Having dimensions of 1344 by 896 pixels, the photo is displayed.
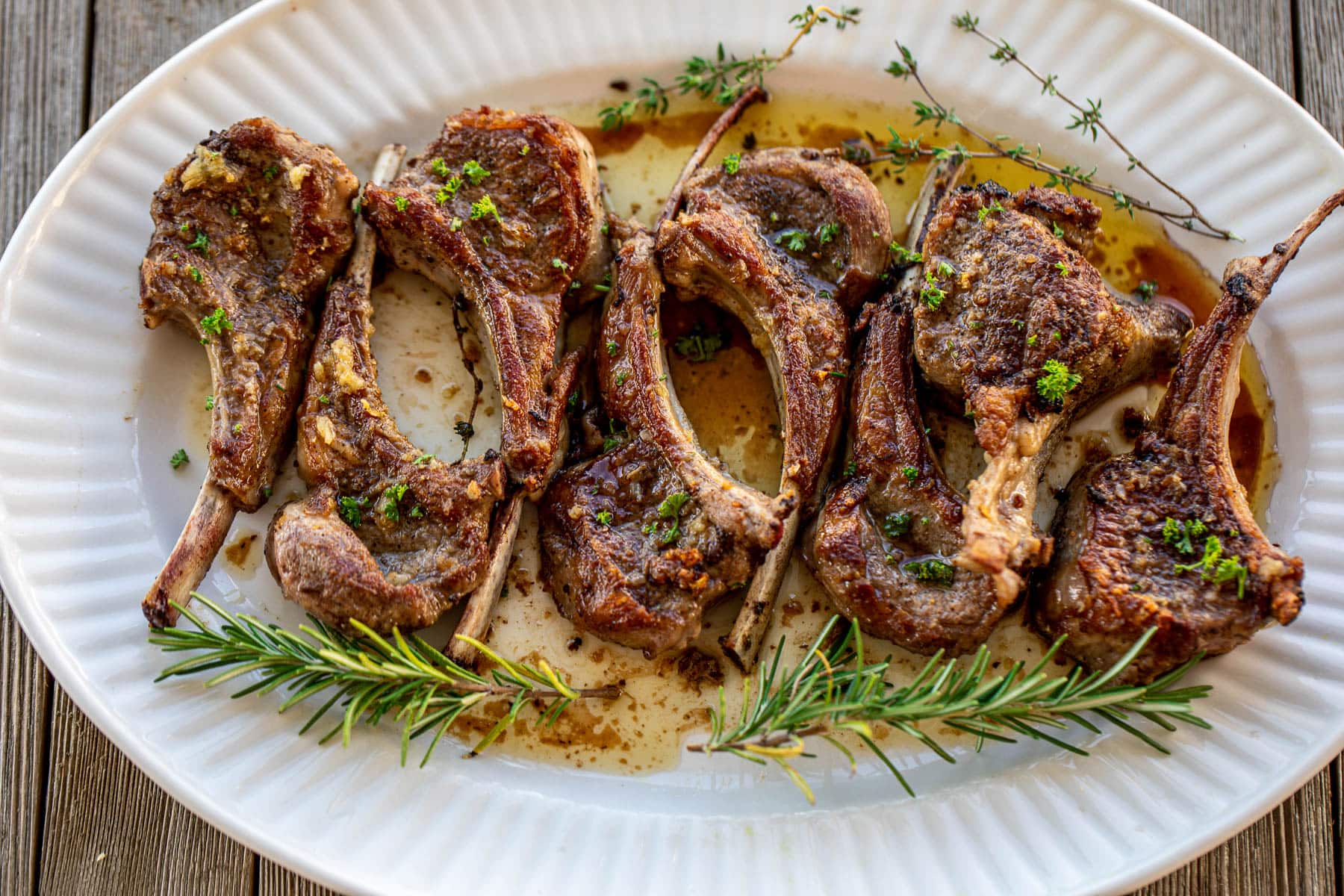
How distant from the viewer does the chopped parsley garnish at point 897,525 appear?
3.02m

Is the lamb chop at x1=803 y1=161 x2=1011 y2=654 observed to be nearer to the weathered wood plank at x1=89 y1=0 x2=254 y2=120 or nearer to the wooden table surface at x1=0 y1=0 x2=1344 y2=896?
the wooden table surface at x1=0 y1=0 x2=1344 y2=896

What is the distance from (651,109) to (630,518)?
5.12 feet

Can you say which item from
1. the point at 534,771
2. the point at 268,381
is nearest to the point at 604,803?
the point at 534,771

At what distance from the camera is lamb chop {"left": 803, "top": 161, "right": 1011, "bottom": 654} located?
294cm

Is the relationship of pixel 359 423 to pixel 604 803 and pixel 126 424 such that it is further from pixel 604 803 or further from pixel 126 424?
pixel 604 803

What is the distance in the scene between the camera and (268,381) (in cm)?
316

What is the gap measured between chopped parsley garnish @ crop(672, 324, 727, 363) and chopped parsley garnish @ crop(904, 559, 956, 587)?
1.05m

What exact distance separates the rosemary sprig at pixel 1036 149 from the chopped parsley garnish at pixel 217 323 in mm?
2250

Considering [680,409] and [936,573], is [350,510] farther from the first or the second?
[936,573]

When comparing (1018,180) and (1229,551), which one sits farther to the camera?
(1018,180)

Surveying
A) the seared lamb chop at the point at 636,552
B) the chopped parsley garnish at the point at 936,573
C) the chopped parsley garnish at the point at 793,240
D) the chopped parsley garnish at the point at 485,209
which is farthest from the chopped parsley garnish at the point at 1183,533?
the chopped parsley garnish at the point at 485,209

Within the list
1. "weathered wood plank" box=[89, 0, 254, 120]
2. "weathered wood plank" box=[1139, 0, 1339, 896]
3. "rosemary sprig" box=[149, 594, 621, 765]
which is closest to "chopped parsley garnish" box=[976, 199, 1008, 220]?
"rosemary sprig" box=[149, 594, 621, 765]

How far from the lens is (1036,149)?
350 centimetres

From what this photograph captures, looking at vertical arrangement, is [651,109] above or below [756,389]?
above
